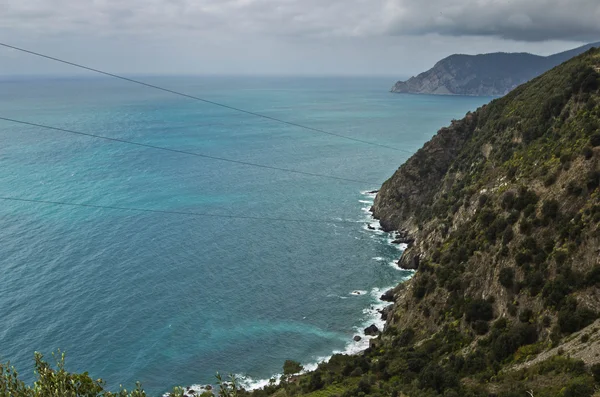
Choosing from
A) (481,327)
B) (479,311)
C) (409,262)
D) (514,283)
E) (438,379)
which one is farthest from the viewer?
(409,262)

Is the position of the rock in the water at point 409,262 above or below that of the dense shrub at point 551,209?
below

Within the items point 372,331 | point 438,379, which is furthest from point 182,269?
point 438,379

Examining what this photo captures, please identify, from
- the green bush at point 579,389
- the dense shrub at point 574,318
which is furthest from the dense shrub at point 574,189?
the green bush at point 579,389

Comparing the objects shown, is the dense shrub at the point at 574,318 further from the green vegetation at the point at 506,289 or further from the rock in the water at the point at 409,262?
the rock in the water at the point at 409,262

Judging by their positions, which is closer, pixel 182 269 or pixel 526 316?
pixel 526 316

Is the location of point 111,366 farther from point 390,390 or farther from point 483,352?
point 483,352

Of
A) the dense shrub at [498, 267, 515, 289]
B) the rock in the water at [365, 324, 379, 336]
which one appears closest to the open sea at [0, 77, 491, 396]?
the rock in the water at [365, 324, 379, 336]

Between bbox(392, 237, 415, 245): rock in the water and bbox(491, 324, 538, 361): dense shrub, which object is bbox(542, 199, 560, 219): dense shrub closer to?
bbox(491, 324, 538, 361): dense shrub

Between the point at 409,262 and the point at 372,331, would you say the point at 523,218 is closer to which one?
the point at 372,331

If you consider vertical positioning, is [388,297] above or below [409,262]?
below
